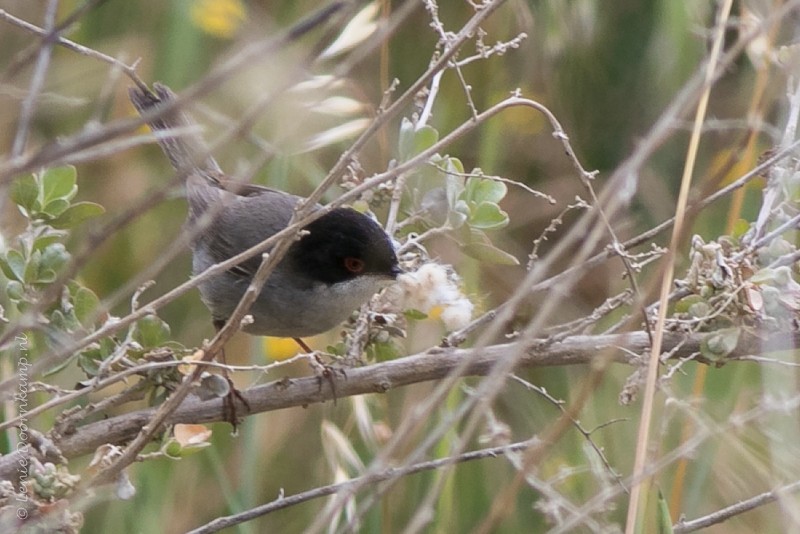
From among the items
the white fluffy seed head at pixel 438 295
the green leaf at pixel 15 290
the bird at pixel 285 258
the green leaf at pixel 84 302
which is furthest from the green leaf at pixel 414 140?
the green leaf at pixel 15 290

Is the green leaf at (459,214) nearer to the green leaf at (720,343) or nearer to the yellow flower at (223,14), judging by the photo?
the green leaf at (720,343)

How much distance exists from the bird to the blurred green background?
0.15 metres

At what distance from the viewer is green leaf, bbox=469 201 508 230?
2.20m

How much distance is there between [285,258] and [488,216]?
3.36ft

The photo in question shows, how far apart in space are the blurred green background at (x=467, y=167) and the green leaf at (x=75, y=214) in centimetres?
51

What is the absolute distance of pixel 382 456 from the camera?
128cm

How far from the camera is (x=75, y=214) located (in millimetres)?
1974

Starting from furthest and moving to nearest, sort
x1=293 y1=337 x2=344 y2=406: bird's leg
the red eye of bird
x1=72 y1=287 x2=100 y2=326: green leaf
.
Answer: the red eye of bird < x1=293 y1=337 x2=344 y2=406: bird's leg < x1=72 y1=287 x2=100 y2=326: green leaf

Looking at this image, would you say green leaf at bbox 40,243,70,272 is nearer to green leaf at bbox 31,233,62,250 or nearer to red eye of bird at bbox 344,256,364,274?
green leaf at bbox 31,233,62,250

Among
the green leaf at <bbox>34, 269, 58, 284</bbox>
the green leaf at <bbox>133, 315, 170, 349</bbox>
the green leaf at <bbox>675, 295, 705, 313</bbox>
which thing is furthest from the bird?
the green leaf at <bbox>34, 269, 58, 284</bbox>

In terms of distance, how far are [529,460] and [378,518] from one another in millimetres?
1372

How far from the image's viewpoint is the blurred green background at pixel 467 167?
276 centimetres

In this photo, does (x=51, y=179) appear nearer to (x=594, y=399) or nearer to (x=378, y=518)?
(x=378, y=518)

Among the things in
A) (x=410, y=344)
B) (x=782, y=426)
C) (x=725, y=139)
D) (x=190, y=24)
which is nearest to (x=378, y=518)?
(x=410, y=344)
